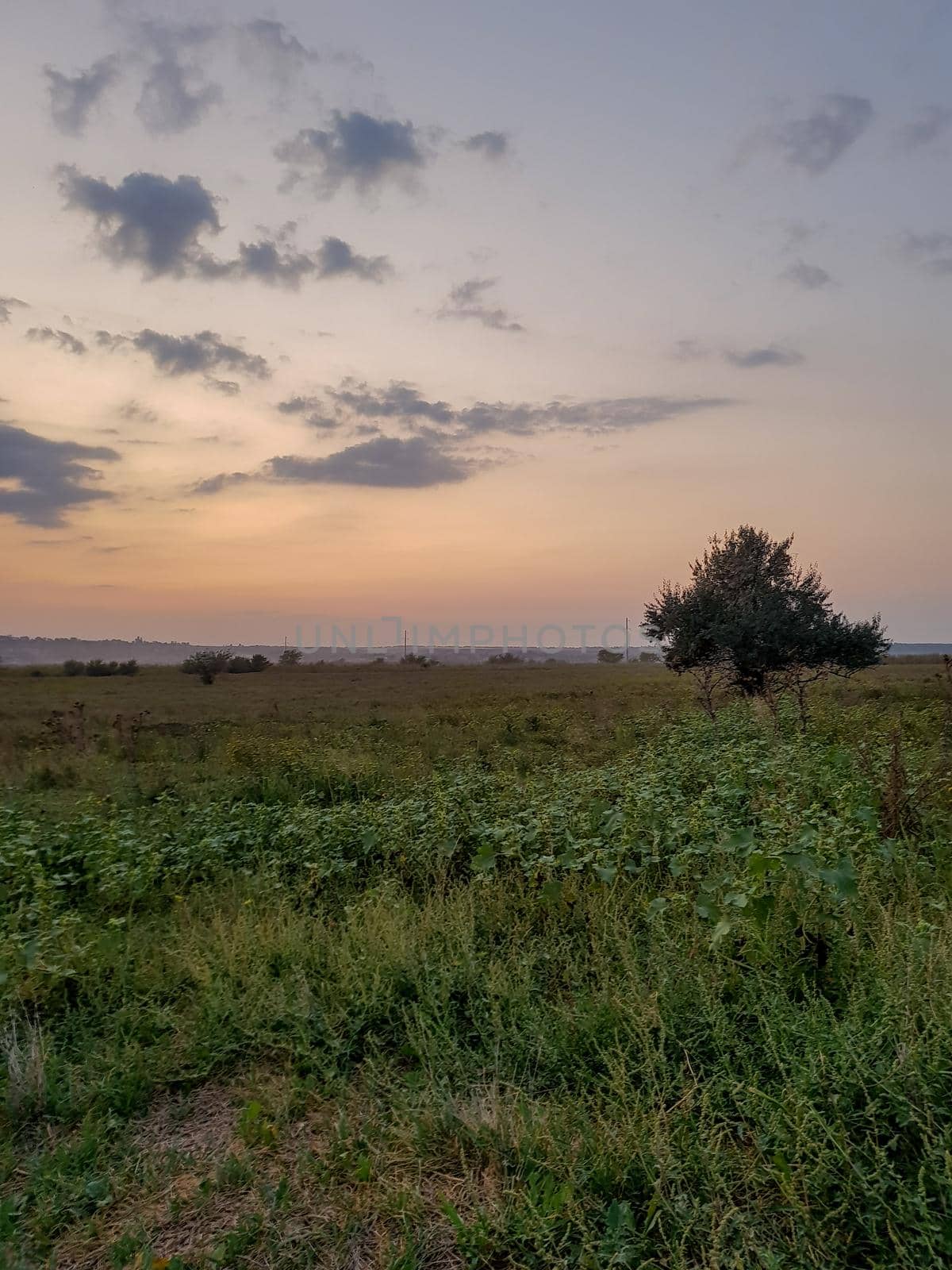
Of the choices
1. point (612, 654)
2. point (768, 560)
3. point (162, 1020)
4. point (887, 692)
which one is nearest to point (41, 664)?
point (768, 560)

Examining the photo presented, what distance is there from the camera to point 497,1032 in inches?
152

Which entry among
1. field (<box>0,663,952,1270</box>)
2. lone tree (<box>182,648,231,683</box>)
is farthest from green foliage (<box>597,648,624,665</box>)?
field (<box>0,663,952,1270</box>)

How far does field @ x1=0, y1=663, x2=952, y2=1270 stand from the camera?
8.89ft

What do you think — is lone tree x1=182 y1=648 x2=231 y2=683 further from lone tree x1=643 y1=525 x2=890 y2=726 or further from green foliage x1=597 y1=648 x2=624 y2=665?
green foliage x1=597 y1=648 x2=624 y2=665

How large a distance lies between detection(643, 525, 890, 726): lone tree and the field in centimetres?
1413

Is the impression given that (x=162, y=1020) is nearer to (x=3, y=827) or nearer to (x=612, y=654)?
(x=3, y=827)

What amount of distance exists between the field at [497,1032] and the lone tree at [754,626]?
46.4 feet

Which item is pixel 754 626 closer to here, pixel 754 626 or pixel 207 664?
pixel 754 626

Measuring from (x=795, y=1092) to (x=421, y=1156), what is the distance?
149 cm

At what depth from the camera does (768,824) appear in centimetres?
514

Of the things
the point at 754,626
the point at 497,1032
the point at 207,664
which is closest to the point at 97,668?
the point at 207,664

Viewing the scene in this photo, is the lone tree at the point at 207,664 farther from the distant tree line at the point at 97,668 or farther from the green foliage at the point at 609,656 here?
the green foliage at the point at 609,656

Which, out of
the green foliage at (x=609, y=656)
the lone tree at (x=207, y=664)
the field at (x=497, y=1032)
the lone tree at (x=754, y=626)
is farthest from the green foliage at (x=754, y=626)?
the green foliage at (x=609, y=656)

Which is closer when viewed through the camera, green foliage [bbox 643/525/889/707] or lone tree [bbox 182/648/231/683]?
green foliage [bbox 643/525/889/707]
